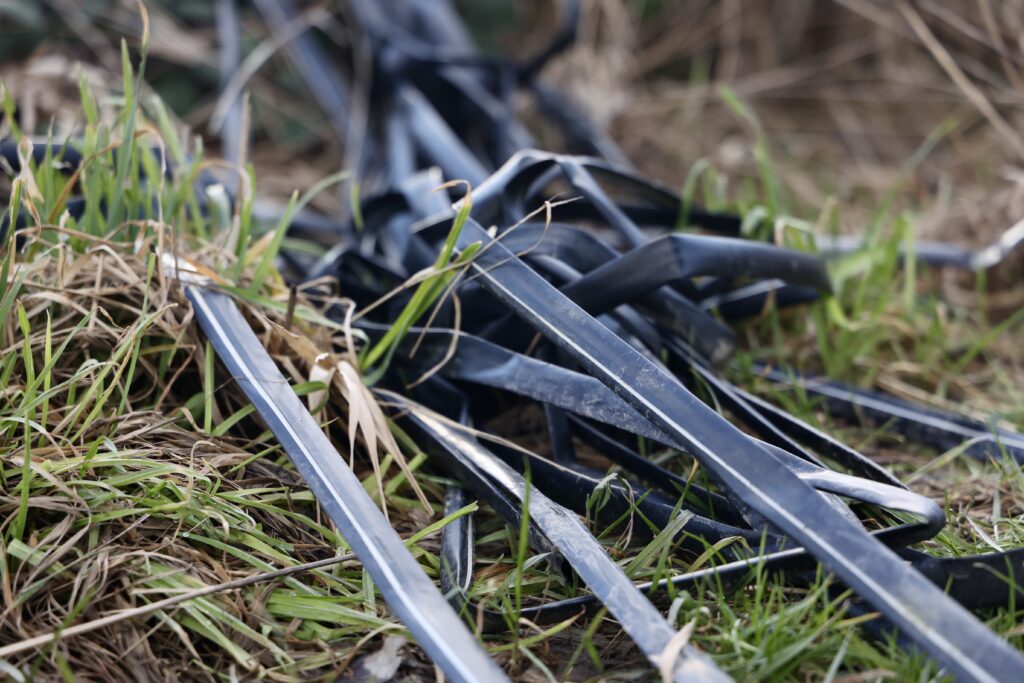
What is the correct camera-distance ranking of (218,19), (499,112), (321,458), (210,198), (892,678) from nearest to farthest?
(892,678) → (321,458) → (210,198) → (499,112) → (218,19)

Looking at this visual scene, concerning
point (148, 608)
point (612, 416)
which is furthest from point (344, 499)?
point (612, 416)

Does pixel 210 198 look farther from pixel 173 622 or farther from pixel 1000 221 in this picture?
pixel 1000 221

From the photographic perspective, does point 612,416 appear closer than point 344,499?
No

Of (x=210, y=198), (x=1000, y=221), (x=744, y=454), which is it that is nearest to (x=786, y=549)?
(x=744, y=454)

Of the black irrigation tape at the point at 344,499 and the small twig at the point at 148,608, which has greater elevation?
the black irrigation tape at the point at 344,499

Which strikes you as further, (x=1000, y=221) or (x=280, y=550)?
(x=1000, y=221)

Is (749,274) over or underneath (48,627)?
Result: over

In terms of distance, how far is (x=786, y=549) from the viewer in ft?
3.19

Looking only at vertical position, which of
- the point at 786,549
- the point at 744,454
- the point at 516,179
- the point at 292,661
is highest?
the point at 516,179

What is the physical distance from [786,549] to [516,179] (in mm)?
682

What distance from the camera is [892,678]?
2.89 feet

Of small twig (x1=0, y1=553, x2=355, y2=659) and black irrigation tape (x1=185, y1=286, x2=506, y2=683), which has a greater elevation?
black irrigation tape (x1=185, y1=286, x2=506, y2=683)

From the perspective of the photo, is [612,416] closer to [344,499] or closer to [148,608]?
[344,499]

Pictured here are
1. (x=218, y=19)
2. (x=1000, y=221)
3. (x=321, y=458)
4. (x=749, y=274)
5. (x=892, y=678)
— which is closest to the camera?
(x=892, y=678)
